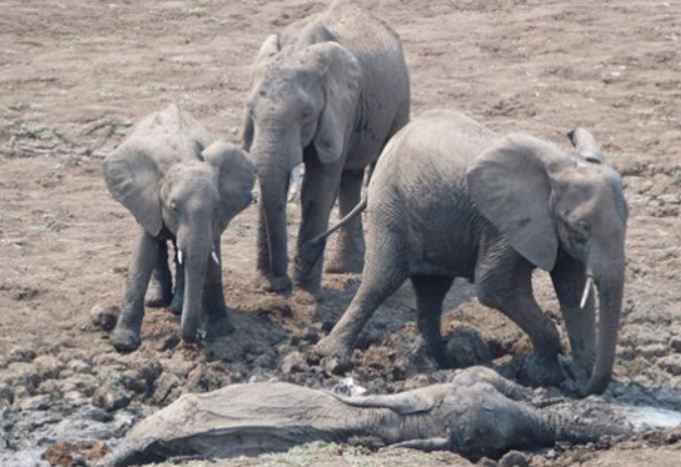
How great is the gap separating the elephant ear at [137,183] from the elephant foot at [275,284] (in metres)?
1.04

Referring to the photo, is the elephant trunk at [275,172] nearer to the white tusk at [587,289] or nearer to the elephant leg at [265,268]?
the elephant leg at [265,268]

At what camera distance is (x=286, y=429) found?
11617 millimetres

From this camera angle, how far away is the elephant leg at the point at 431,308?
13180 mm

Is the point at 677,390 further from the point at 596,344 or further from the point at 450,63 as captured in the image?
the point at 450,63

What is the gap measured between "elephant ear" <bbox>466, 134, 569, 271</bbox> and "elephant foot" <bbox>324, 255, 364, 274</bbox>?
7.02 feet

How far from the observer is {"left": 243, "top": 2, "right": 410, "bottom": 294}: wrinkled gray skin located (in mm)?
13633

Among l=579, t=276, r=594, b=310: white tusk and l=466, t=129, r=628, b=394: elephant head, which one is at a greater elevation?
l=466, t=129, r=628, b=394: elephant head

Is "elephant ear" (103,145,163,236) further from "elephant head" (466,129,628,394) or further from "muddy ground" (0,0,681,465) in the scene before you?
"elephant head" (466,129,628,394)

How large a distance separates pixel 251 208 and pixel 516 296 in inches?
135

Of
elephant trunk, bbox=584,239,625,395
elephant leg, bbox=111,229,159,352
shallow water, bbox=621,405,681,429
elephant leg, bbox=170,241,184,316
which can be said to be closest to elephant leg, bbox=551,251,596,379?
shallow water, bbox=621,405,681,429

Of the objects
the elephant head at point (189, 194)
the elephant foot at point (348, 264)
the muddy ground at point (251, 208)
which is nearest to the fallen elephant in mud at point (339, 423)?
the muddy ground at point (251, 208)

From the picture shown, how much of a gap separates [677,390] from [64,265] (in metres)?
3.51

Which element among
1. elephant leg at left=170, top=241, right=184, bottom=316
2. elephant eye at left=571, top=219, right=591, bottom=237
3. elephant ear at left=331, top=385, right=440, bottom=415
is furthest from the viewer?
elephant leg at left=170, top=241, right=184, bottom=316

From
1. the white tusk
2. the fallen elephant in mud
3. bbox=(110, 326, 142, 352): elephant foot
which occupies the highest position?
the white tusk
